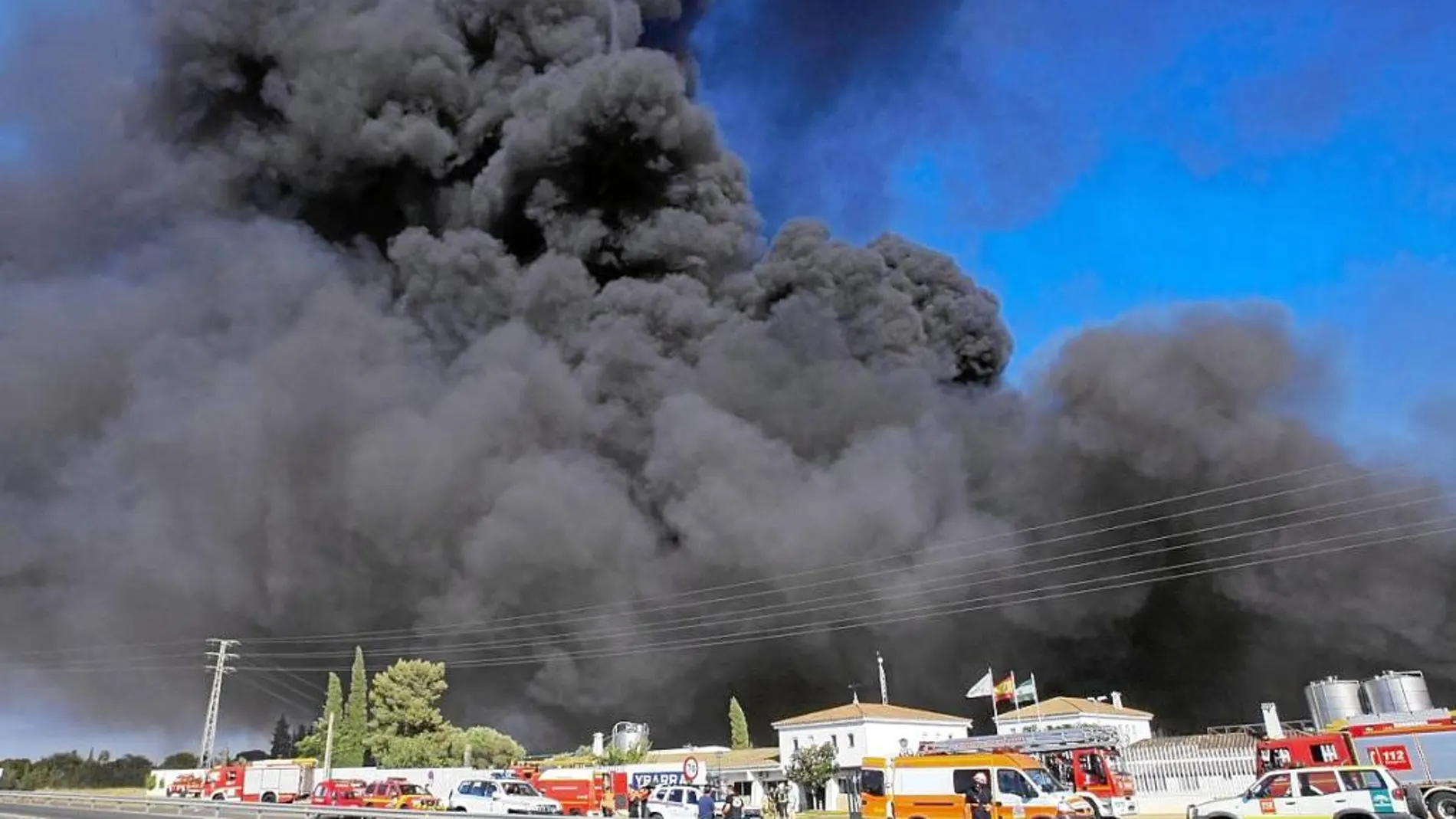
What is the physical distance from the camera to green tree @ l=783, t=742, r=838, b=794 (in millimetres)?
32406

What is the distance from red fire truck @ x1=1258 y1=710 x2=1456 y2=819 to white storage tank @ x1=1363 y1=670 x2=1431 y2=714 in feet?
29.1

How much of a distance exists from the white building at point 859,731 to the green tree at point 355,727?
22229mm

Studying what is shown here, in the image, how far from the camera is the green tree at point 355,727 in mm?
46500

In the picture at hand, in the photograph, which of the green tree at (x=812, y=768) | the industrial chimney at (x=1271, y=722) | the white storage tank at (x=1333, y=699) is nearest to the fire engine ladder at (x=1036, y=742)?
the green tree at (x=812, y=768)

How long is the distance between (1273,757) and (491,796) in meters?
19.7

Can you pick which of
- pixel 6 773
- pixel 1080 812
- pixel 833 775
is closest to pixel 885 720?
pixel 833 775

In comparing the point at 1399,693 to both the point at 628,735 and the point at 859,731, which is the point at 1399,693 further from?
the point at 628,735

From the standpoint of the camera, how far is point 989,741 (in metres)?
21.2

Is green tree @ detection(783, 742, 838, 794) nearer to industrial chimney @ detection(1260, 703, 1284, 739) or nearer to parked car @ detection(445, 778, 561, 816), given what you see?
parked car @ detection(445, 778, 561, 816)

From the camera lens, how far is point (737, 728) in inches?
1724

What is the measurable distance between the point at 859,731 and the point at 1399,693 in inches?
738

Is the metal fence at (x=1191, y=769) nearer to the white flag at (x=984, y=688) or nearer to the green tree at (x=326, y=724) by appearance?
the white flag at (x=984, y=688)

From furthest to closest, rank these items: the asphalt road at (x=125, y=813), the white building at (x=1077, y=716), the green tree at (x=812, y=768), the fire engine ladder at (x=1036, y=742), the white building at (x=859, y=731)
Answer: the white building at (x=859, y=731), the white building at (x=1077, y=716), the green tree at (x=812, y=768), the fire engine ladder at (x=1036, y=742), the asphalt road at (x=125, y=813)

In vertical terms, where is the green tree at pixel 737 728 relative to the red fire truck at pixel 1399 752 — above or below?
above
